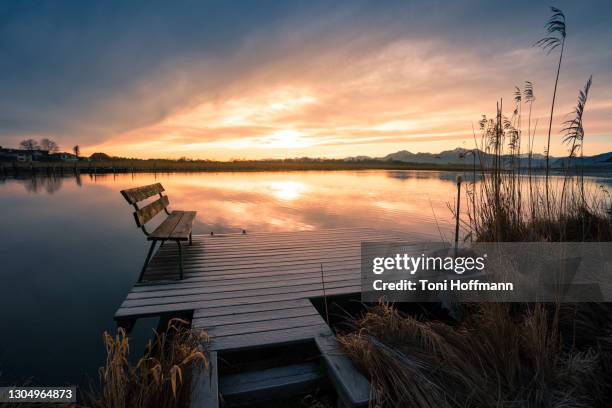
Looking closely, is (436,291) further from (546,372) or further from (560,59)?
(560,59)

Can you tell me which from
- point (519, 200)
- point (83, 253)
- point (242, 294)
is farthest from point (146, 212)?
point (519, 200)

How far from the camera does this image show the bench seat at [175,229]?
342 cm

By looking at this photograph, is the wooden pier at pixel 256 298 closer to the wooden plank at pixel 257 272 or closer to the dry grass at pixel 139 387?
the wooden plank at pixel 257 272

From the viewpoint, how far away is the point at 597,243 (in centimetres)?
284

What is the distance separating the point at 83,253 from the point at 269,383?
6835 mm

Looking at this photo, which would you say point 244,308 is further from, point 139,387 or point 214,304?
point 139,387

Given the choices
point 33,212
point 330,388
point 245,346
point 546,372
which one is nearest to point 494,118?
point 546,372

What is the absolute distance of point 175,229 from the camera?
3.85 metres

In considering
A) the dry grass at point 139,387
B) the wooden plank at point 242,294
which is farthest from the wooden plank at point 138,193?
the dry grass at point 139,387

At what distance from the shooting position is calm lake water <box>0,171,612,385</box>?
3211 millimetres

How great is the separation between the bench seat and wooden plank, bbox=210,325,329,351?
165 cm

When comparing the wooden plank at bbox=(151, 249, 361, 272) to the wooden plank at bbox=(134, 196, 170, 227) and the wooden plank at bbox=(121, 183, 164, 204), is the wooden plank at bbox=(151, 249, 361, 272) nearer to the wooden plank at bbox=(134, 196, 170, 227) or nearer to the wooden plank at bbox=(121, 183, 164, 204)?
the wooden plank at bbox=(134, 196, 170, 227)

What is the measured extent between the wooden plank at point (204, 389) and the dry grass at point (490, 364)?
0.92 m

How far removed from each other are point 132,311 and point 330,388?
1946 mm
